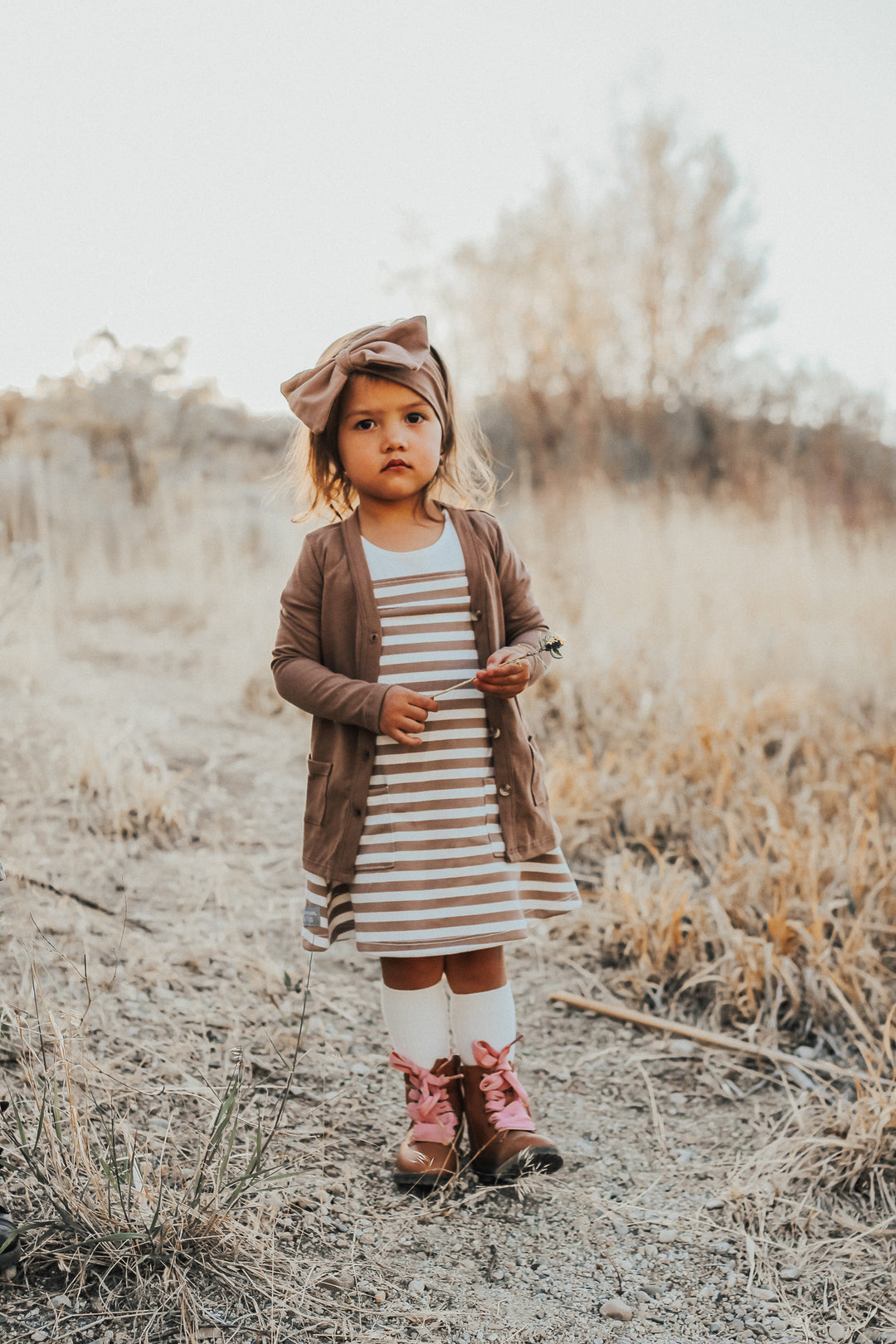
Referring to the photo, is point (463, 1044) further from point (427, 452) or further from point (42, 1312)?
point (427, 452)

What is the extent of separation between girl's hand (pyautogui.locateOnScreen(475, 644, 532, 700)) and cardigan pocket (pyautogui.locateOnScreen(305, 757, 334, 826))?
311mm

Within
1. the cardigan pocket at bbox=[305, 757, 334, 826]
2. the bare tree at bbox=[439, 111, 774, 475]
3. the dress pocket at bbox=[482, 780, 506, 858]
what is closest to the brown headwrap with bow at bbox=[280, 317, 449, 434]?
the cardigan pocket at bbox=[305, 757, 334, 826]

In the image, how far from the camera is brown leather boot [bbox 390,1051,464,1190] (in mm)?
1765

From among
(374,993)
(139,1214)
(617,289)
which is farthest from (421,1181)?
(617,289)

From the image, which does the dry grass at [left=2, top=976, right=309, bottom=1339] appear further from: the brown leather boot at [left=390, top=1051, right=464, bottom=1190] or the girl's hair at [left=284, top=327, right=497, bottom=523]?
the girl's hair at [left=284, top=327, right=497, bottom=523]

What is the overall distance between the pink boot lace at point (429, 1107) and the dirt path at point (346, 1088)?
102 mm

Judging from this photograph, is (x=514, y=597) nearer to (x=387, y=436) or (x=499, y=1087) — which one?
(x=387, y=436)

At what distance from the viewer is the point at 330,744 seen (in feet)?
5.87

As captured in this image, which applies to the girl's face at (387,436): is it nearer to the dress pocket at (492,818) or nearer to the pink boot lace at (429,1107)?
the dress pocket at (492,818)

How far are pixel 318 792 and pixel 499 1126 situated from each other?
2.25 feet

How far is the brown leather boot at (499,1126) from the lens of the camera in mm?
1781

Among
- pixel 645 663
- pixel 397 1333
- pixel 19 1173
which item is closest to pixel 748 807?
pixel 645 663

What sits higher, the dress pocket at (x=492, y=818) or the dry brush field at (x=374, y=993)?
the dress pocket at (x=492, y=818)

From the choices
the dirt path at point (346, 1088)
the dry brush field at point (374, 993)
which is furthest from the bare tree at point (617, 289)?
the dirt path at point (346, 1088)
